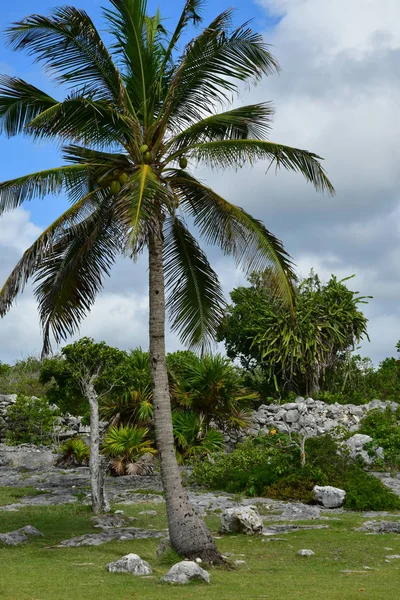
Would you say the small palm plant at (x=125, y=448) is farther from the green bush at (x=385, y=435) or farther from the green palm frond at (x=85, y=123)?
the green palm frond at (x=85, y=123)

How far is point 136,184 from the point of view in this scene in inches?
444

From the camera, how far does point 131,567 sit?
1045 centimetres

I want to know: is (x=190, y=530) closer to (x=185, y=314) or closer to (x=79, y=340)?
(x=185, y=314)

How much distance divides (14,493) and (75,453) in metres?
4.47

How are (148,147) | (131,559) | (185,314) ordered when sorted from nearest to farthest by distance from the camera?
(131,559)
(148,147)
(185,314)

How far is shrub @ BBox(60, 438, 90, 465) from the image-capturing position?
24.5m

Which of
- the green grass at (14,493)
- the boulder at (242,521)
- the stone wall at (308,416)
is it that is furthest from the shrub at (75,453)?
the boulder at (242,521)

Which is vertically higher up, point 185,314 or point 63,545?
point 185,314

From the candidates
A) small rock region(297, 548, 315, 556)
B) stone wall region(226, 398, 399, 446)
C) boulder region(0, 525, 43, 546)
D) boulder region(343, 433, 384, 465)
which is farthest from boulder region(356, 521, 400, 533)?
stone wall region(226, 398, 399, 446)

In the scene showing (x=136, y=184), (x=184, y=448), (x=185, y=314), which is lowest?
(x=184, y=448)

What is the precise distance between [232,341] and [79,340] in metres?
18.2

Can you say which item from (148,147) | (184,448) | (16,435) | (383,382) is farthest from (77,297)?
(383,382)

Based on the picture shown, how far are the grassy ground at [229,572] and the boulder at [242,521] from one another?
26cm

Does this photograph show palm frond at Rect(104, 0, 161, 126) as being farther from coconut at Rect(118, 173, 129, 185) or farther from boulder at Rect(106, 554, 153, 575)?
boulder at Rect(106, 554, 153, 575)
